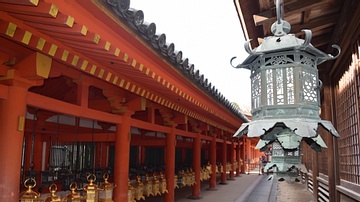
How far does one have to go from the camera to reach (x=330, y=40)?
17.4ft

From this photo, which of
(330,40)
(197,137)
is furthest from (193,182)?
(330,40)

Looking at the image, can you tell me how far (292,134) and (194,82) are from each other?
3980 millimetres

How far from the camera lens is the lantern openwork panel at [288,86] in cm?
270

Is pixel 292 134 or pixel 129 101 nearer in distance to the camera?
pixel 292 134

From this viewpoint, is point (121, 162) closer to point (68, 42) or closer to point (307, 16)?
point (68, 42)

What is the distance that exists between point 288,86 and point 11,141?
2.84 m

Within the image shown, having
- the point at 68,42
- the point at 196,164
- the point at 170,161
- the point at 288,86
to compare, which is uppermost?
the point at 68,42

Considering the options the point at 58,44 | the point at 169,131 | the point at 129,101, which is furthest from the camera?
the point at 169,131

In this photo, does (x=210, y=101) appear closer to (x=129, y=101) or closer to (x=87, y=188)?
(x=129, y=101)

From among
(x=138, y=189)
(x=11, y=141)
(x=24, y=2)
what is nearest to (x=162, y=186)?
(x=138, y=189)

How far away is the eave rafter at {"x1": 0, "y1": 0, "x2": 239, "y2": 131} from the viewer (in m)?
2.45

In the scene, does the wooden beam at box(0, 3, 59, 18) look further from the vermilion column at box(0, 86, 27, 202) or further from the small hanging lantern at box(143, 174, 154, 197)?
the small hanging lantern at box(143, 174, 154, 197)

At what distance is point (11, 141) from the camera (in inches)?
132

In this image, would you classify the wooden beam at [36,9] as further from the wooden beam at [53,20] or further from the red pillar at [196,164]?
the red pillar at [196,164]
